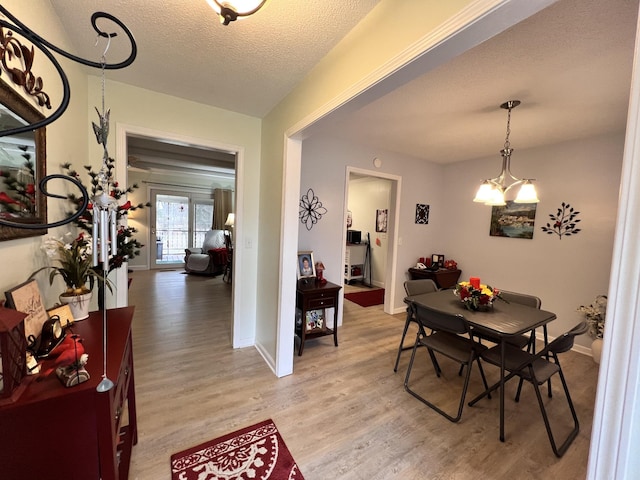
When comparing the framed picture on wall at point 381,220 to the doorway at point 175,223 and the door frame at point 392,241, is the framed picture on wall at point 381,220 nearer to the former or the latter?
the door frame at point 392,241

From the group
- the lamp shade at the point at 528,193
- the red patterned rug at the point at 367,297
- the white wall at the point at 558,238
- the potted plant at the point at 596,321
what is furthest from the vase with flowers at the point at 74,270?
the white wall at the point at 558,238

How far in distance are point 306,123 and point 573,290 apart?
12.0 ft

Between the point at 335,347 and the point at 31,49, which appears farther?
the point at 335,347

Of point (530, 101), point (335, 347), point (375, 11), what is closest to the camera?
point (375, 11)

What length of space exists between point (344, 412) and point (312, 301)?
1.09 meters

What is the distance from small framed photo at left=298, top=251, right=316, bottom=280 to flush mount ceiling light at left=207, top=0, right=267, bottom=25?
7.93 ft

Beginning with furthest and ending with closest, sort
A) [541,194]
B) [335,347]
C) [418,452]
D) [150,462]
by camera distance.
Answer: [541,194]
[335,347]
[418,452]
[150,462]

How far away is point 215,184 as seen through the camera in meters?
7.77

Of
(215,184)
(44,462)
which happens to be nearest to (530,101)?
(44,462)

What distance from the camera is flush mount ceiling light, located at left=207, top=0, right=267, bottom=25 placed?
41.5 inches

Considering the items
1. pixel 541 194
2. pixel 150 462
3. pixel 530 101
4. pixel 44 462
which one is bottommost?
pixel 150 462

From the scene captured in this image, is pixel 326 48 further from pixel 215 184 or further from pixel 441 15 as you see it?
pixel 215 184

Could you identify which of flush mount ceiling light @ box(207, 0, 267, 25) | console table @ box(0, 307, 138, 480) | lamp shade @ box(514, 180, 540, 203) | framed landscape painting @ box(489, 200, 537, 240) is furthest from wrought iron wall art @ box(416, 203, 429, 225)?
console table @ box(0, 307, 138, 480)

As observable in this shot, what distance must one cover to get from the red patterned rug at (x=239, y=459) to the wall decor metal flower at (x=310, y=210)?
2234 mm
